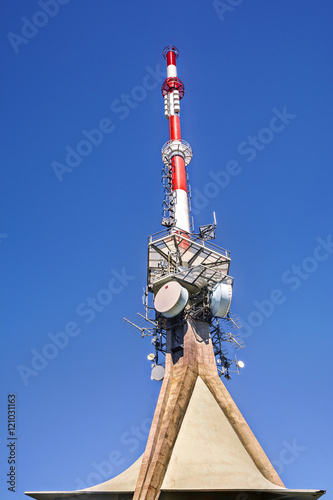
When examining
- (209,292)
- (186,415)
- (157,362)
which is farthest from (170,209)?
(186,415)

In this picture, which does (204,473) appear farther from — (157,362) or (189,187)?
(189,187)

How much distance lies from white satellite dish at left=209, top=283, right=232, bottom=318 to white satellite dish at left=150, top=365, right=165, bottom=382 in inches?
209

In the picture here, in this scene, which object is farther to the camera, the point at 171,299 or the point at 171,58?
the point at 171,58

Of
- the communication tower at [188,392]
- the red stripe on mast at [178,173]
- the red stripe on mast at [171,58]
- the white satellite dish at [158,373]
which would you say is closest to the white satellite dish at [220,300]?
the communication tower at [188,392]

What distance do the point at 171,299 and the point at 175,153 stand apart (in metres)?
15.4

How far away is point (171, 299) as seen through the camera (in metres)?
31.2

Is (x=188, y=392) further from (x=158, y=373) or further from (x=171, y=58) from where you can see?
(x=171, y=58)

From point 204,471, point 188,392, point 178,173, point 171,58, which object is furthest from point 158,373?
point 171,58

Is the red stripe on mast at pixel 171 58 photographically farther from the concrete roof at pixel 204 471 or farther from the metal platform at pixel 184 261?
the concrete roof at pixel 204 471

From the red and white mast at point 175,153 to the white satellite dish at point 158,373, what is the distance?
34.6ft

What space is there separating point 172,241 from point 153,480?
16.6m

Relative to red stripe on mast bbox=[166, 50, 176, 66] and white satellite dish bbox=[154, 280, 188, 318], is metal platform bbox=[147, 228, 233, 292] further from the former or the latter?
red stripe on mast bbox=[166, 50, 176, 66]

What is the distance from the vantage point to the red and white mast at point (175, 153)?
125 ft

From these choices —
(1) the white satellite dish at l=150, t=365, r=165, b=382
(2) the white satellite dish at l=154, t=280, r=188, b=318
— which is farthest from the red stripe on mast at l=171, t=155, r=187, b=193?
(1) the white satellite dish at l=150, t=365, r=165, b=382
